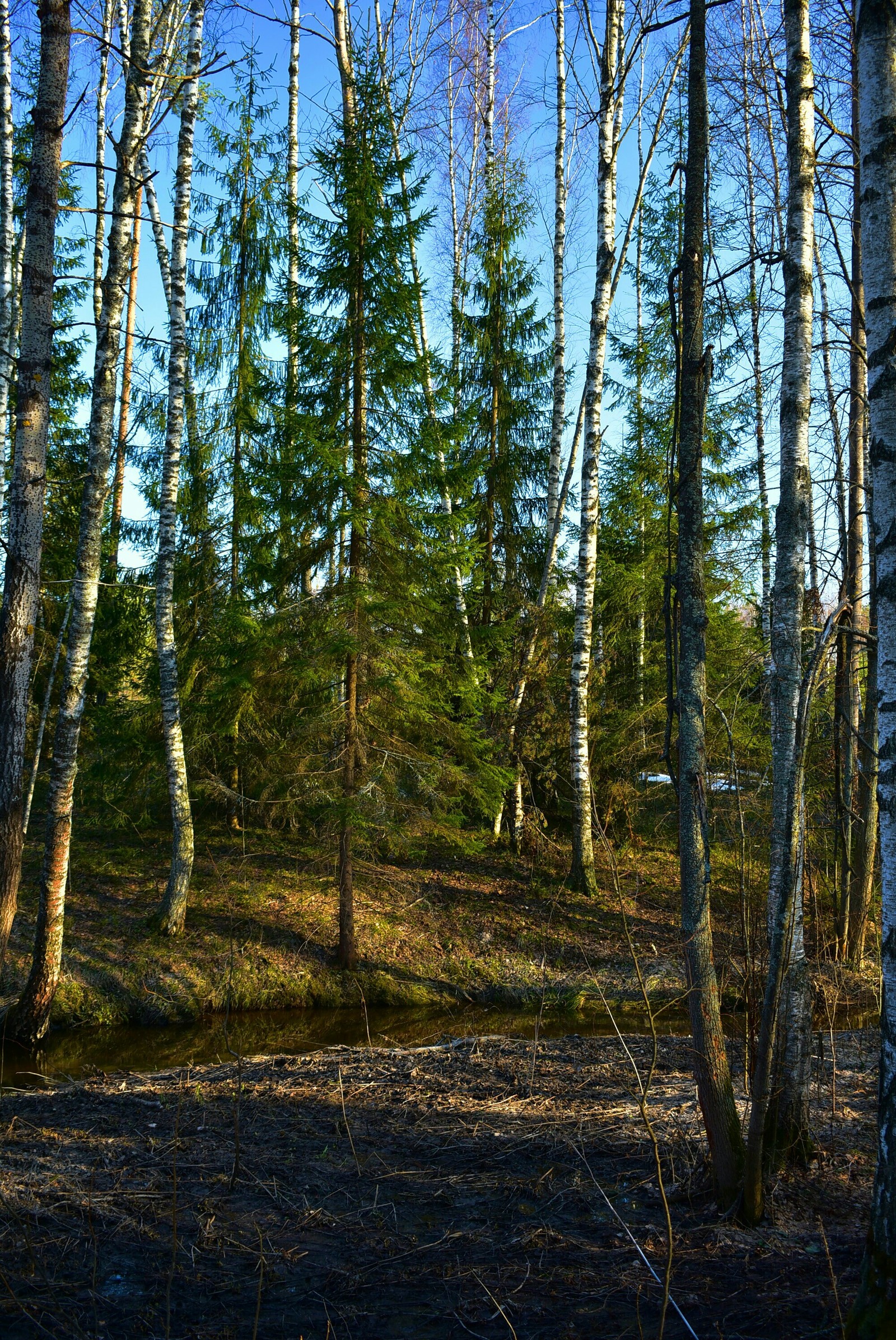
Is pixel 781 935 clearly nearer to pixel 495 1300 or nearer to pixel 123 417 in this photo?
pixel 495 1300

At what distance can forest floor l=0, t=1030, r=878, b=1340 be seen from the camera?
316cm

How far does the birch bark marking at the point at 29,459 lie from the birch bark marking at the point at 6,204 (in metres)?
4.42

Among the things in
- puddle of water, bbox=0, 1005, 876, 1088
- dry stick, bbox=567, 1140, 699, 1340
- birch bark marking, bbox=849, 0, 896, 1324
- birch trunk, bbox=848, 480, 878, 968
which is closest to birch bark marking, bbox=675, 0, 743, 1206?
dry stick, bbox=567, 1140, 699, 1340

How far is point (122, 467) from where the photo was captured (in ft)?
51.8

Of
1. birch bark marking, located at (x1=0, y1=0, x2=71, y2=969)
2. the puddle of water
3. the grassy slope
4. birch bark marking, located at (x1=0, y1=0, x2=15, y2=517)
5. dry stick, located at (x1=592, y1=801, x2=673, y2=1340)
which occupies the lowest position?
the puddle of water

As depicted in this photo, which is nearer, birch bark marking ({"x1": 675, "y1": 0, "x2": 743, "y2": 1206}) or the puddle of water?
birch bark marking ({"x1": 675, "y1": 0, "x2": 743, "y2": 1206})

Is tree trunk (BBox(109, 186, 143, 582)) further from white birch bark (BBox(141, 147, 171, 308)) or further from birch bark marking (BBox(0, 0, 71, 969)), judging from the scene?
birch bark marking (BBox(0, 0, 71, 969))

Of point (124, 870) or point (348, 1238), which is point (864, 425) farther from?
point (124, 870)

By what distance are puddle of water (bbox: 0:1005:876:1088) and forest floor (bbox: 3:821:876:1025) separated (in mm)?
259

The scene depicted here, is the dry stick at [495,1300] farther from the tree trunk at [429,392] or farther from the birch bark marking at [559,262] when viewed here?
the birch bark marking at [559,262]

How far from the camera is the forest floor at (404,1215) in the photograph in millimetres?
3158

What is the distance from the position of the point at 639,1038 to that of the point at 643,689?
675 cm

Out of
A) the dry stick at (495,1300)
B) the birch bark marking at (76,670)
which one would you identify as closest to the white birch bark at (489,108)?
the birch bark marking at (76,670)

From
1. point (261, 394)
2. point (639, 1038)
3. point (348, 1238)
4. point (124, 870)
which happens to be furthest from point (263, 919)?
point (348, 1238)
